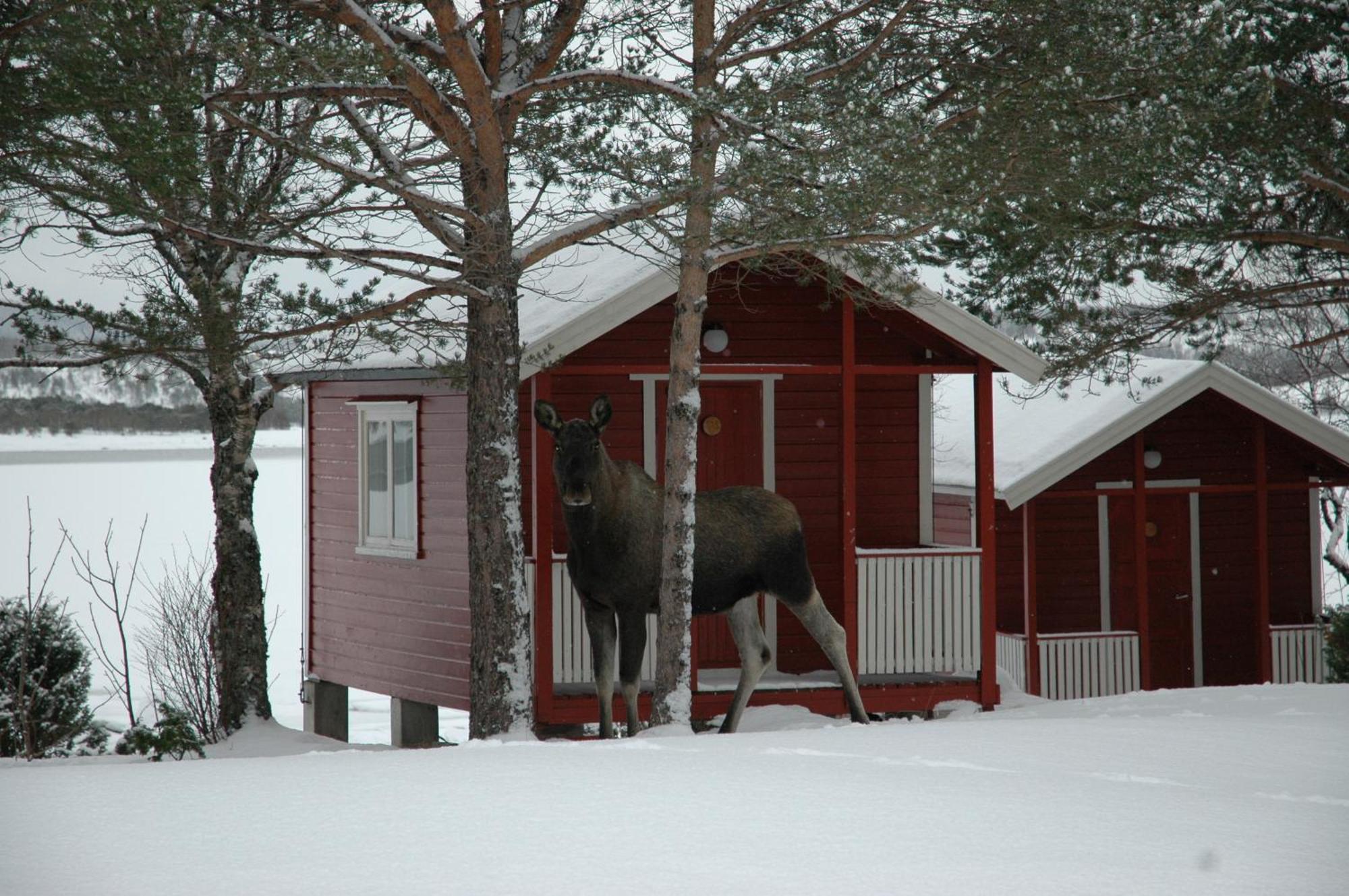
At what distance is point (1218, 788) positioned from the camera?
5863mm

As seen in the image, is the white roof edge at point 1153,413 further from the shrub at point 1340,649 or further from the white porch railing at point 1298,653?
the shrub at point 1340,649

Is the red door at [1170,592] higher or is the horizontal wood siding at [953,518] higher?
the horizontal wood siding at [953,518]

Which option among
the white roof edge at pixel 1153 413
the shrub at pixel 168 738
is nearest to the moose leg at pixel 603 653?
the shrub at pixel 168 738

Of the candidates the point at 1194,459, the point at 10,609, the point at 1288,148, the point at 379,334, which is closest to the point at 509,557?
the point at 379,334

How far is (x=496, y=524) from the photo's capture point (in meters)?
9.43

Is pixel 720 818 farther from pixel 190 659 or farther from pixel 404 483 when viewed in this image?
pixel 190 659

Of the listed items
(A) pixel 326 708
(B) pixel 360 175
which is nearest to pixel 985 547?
(B) pixel 360 175

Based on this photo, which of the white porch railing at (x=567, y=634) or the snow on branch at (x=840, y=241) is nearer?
the snow on branch at (x=840, y=241)

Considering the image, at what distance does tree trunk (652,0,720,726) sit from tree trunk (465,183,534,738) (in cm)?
96

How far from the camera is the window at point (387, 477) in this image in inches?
508

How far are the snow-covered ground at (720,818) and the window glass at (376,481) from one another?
6636mm

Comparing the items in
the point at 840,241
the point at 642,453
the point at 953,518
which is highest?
the point at 840,241

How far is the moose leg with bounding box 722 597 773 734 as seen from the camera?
10.3 m

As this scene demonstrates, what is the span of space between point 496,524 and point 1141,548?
9.67m
